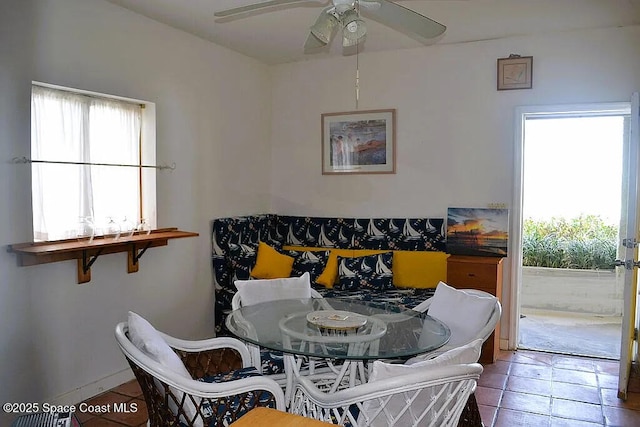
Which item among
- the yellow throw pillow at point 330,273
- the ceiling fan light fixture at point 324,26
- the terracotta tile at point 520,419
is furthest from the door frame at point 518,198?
the ceiling fan light fixture at point 324,26

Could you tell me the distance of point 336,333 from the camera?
2.26m

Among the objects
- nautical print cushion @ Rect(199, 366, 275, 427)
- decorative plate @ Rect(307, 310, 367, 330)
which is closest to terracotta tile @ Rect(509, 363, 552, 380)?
decorative plate @ Rect(307, 310, 367, 330)

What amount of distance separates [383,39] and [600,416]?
10.2 feet

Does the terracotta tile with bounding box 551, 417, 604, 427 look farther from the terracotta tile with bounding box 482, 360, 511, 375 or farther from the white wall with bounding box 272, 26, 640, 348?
the white wall with bounding box 272, 26, 640, 348

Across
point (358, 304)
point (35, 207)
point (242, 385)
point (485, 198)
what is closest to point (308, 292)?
point (358, 304)

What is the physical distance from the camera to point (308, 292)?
3158 mm

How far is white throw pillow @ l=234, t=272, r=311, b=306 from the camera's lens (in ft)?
9.84

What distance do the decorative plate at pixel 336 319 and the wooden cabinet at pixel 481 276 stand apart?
1620 mm

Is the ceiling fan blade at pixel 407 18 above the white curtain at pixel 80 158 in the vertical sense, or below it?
above

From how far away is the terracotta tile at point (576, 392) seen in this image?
3201 mm

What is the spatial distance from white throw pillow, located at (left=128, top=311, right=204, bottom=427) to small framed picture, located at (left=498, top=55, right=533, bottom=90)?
3374 millimetres

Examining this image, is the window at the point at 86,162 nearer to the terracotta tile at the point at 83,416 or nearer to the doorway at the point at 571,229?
the terracotta tile at the point at 83,416

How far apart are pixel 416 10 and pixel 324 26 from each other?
120 cm

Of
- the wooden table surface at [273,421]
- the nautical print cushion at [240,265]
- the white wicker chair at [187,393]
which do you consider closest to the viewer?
the wooden table surface at [273,421]
